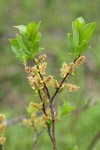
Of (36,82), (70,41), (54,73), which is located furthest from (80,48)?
(54,73)

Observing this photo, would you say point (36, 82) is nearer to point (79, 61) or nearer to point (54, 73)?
point (79, 61)

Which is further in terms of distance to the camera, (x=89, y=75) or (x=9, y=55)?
(x=9, y=55)

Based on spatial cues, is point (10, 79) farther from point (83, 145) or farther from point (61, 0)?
point (83, 145)

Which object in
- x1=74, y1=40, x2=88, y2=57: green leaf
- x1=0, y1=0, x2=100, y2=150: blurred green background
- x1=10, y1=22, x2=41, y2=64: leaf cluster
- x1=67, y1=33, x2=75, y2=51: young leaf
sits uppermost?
x1=0, y1=0, x2=100, y2=150: blurred green background

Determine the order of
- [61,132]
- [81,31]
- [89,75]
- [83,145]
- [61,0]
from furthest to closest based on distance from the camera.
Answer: [61,0] < [89,75] < [61,132] < [83,145] < [81,31]

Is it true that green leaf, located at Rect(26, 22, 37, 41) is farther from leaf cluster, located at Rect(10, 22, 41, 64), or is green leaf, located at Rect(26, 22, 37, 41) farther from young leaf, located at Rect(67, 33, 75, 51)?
young leaf, located at Rect(67, 33, 75, 51)

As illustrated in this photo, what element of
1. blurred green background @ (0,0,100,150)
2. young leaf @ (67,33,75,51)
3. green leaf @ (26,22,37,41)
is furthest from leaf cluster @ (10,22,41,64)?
→ blurred green background @ (0,0,100,150)

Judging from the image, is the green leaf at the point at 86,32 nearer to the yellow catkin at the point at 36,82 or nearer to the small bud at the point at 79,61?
the small bud at the point at 79,61

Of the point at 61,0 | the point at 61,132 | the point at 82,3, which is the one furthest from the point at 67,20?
the point at 61,132
